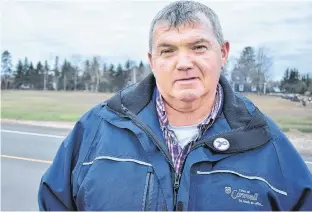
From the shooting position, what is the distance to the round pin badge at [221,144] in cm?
136

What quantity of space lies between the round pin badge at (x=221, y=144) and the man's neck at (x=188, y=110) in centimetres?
15

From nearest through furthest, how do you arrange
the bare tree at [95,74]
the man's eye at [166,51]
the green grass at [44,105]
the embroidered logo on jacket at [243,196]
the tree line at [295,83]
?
the embroidered logo on jacket at [243,196]
the man's eye at [166,51]
the tree line at [295,83]
the bare tree at [95,74]
the green grass at [44,105]

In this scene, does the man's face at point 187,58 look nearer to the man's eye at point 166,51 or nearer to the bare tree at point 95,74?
the man's eye at point 166,51

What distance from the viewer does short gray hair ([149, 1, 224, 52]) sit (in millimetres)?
1415

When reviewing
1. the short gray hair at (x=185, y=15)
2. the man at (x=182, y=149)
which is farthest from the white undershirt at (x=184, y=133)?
the short gray hair at (x=185, y=15)

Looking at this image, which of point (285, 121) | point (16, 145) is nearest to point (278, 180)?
point (285, 121)

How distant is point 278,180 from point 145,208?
488mm

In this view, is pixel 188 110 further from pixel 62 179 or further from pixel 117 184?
pixel 62 179

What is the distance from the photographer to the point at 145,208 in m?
1.34

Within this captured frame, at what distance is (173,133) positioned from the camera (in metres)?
1.48

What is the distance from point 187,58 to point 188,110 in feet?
0.72

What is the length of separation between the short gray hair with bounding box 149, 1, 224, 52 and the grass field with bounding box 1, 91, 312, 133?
2.79 m

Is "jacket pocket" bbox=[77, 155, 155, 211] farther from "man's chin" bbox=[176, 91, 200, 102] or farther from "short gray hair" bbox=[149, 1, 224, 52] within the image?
"short gray hair" bbox=[149, 1, 224, 52]

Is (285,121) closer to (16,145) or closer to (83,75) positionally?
(83,75)
